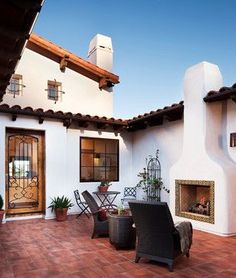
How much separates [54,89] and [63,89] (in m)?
0.33

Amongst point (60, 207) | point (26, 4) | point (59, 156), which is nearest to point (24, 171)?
point (59, 156)

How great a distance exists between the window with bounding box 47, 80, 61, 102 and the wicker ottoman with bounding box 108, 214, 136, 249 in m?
6.14

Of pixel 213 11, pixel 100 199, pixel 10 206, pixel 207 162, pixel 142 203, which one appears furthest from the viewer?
pixel 100 199

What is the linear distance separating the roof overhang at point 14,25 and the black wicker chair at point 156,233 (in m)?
2.67

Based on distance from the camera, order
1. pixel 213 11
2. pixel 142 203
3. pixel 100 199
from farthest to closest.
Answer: pixel 100 199
pixel 213 11
pixel 142 203

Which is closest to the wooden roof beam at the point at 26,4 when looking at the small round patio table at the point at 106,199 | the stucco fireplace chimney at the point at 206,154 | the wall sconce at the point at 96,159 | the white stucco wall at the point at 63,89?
the stucco fireplace chimney at the point at 206,154

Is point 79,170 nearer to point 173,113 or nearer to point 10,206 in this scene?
point 10,206

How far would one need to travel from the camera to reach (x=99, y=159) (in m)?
9.77

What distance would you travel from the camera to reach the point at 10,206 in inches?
309

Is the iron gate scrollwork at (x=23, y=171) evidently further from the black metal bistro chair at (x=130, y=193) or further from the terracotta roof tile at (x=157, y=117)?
the terracotta roof tile at (x=157, y=117)

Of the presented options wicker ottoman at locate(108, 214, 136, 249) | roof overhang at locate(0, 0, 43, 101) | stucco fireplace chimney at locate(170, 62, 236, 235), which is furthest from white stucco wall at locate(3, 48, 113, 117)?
roof overhang at locate(0, 0, 43, 101)

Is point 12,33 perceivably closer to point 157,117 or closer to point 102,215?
point 102,215

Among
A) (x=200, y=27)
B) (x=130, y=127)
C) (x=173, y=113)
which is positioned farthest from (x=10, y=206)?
(x=200, y=27)

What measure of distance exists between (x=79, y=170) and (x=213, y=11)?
6.73 m
